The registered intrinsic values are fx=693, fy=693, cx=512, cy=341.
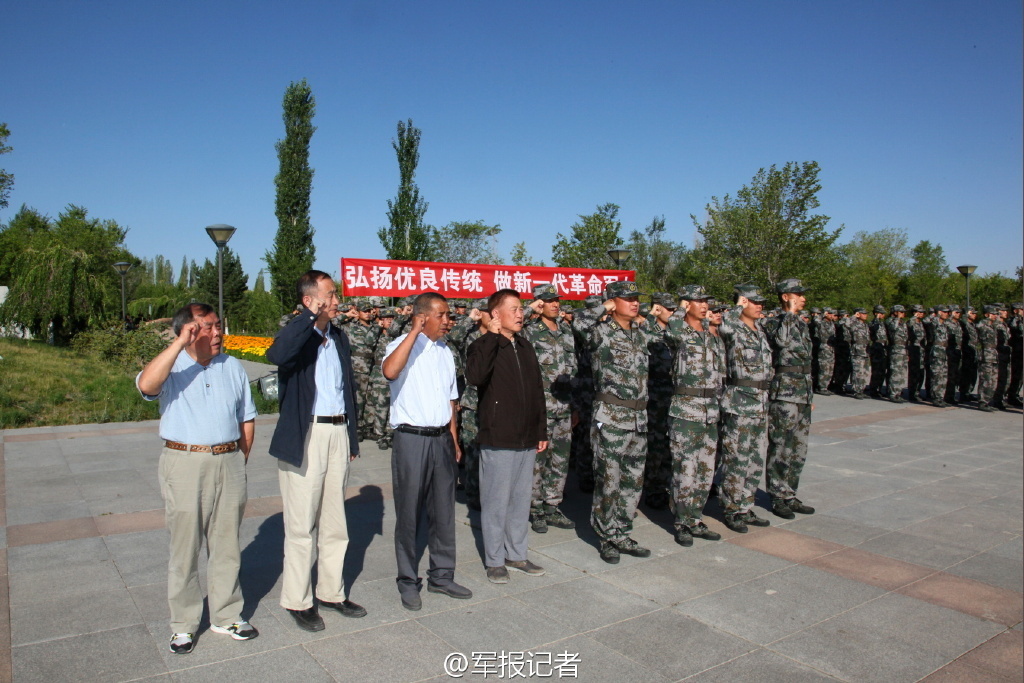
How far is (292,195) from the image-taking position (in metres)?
36.2

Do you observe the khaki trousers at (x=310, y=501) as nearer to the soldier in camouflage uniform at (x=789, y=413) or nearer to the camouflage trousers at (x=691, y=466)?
the camouflage trousers at (x=691, y=466)

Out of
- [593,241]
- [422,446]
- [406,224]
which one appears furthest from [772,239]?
[422,446]

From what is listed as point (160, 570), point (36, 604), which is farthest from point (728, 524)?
point (36, 604)

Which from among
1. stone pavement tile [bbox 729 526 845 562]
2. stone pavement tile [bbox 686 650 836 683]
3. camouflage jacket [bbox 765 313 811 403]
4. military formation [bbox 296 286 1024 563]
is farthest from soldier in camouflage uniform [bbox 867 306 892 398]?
stone pavement tile [bbox 686 650 836 683]

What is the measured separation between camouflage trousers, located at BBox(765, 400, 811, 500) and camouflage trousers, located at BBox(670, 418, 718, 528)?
110 centimetres

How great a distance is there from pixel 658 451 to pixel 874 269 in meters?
38.3

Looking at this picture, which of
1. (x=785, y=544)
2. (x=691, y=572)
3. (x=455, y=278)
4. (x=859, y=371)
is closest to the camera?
(x=691, y=572)

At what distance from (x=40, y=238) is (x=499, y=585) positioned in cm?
3505

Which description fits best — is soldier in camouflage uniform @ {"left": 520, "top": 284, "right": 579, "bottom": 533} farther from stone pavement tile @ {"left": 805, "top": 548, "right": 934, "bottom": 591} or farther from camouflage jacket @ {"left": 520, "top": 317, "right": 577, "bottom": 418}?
stone pavement tile @ {"left": 805, "top": 548, "right": 934, "bottom": 591}

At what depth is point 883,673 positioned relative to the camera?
10.9 feet

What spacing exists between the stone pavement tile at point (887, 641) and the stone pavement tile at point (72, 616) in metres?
3.51

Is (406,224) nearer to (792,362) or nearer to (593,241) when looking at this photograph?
(593,241)

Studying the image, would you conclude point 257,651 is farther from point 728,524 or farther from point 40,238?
point 40,238

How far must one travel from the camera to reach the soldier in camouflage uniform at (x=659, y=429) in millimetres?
6250
